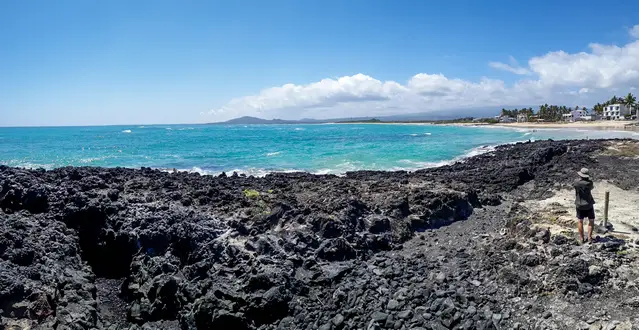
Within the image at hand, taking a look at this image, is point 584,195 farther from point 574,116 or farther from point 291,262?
point 574,116

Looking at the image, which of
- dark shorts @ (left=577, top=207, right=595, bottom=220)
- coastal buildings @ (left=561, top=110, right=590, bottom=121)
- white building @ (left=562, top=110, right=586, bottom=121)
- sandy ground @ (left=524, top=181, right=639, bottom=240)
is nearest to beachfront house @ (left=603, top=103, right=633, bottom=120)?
coastal buildings @ (left=561, top=110, right=590, bottom=121)

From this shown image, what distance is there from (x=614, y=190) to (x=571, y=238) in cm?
1019

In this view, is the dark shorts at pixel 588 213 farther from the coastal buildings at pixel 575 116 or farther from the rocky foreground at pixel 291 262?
the coastal buildings at pixel 575 116

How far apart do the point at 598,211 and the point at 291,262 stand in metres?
11.5

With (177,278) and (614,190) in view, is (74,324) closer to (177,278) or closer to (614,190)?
(177,278)

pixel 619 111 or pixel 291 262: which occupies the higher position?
pixel 619 111

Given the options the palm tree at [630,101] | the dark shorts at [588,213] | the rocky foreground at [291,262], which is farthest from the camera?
the palm tree at [630,101]

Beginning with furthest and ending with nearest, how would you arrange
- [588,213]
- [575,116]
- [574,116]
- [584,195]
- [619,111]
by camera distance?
[575,116] → [574,116] → [619,111] → [584,195] → [588,213]

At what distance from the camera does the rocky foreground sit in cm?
900

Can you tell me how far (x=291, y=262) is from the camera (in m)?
11.4

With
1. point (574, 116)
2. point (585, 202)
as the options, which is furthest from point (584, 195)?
point (574, 116)

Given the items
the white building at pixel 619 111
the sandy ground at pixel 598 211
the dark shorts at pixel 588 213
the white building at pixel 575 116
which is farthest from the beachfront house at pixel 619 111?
the dark shorts at pixel 588 213

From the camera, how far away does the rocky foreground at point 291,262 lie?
900 centimetres

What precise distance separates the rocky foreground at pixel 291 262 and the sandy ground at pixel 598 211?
825mm
